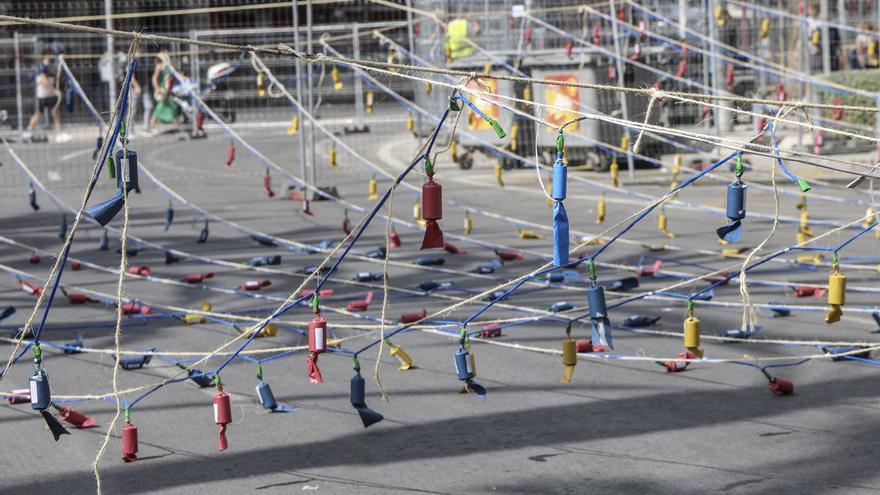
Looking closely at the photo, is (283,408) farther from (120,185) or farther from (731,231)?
(731,231)

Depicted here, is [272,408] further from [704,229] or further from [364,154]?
[364,154]

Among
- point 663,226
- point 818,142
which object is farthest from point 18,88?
point 663,226

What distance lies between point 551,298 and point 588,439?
12.7 feet

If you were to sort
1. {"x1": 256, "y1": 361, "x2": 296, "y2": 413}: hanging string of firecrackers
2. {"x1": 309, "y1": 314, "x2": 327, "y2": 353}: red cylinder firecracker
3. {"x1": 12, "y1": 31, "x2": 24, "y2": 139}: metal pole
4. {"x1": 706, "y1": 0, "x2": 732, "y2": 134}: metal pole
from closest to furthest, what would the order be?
{"x1": 309, "y1": 314, "x2": 327, "y2": 353}: red cylinder firecracker, {"x1": 256, "y1": 361, "x2": 296, "y2": 413}: hanging string of firecrackers, {"x1": 706, "y1": 0, "x2": 732, "y2": 134}: metal pole, {"x1": 12, "y1": 31, "x2": 24, "y2": 139}: metal pole

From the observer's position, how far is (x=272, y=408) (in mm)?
7656

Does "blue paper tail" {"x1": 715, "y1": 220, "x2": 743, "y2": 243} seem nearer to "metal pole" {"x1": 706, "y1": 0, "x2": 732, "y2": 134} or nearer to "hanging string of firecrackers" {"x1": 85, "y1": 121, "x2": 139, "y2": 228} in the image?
"hanging string of firecrackers" {"x1": 85, "y1": 121, "x2": 139, "y2": 228}

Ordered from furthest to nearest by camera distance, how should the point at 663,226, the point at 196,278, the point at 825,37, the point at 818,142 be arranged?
the point at 825,37 < the point at 818,142 < the point at 663,226 < the point at 196,278

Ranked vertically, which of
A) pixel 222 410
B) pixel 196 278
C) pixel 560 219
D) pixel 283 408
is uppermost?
pixel 560 219

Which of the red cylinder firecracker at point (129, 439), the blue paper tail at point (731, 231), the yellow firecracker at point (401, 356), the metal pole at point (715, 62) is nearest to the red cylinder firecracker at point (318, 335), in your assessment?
the red cylinder firecracker at point (129, 439)

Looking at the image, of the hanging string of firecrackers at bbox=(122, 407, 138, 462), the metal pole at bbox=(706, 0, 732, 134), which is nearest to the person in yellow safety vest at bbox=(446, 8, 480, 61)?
the metal pole at bbox=(706, 0, 732, 134)

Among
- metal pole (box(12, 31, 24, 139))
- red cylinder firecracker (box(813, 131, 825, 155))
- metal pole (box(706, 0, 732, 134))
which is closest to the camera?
red cylinder firecracker (box(813, 131, 825, 155))

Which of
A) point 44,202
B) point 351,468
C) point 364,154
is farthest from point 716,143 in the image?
point 364,154

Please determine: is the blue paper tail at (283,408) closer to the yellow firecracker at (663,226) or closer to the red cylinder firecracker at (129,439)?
the red cylinder firecracker at (129,439)

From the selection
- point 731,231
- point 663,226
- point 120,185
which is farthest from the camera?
point 663,226
